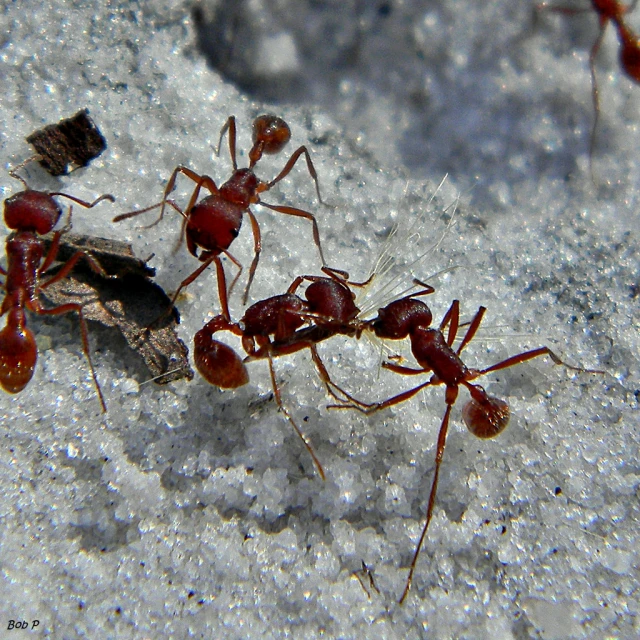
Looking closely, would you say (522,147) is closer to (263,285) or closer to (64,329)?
(263,285)

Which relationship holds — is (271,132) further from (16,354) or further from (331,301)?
(16,354)

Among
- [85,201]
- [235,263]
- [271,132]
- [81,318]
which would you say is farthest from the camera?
[271,132]

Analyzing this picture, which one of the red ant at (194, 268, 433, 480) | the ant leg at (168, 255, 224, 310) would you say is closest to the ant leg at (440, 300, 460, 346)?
the red ant at (194, 268, 433, 480)

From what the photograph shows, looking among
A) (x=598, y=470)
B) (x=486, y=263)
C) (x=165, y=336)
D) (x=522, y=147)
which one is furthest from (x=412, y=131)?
(x=598, y=470)

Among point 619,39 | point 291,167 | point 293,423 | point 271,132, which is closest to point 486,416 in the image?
point 293,423

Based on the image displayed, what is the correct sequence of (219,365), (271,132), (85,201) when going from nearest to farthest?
(219,365)
(85,201)
(271,132)

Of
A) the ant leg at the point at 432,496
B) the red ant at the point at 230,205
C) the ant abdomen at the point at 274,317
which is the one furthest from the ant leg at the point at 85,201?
the ant leg at the point at 432,496

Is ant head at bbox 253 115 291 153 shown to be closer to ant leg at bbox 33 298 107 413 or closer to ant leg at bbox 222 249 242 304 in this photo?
ant leg at bbox 222 249 242 304

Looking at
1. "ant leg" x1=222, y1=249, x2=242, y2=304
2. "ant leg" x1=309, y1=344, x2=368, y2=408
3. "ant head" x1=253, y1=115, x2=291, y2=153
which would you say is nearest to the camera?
"ant leg" x1=309, y1=344, x2=368, y2=408
